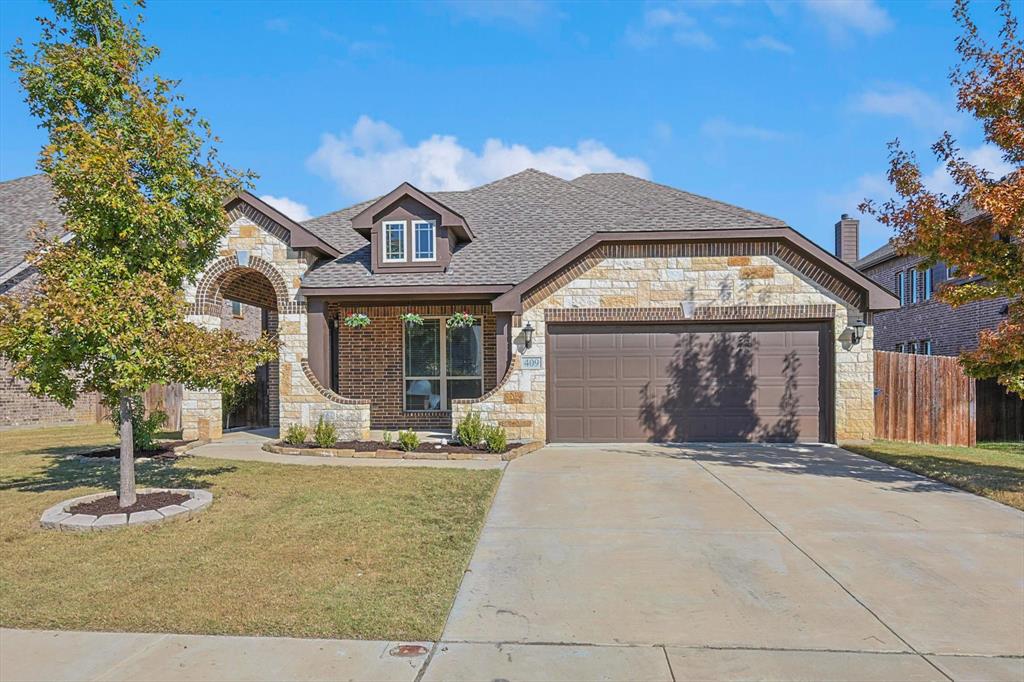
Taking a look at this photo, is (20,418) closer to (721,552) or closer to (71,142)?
(71,142)

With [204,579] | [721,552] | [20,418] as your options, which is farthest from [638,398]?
[20,418]

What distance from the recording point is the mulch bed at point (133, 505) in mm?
7062

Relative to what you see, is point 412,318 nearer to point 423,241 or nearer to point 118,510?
point 423,241

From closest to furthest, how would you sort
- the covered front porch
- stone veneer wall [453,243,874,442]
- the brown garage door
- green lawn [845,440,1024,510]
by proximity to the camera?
green lawn [845,440,1024,510]
stone veneer wall [453,243,874,442]
the brown garage door
the covered front porch

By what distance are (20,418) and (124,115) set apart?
15035 millimetres

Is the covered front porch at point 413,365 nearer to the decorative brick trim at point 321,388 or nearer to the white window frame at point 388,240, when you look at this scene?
the white window frame at point 388,240

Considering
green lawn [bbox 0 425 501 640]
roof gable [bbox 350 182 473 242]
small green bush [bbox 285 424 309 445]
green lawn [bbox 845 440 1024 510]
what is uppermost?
roof gable [bbox 350 182 473 242]

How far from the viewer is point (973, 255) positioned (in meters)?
9.02

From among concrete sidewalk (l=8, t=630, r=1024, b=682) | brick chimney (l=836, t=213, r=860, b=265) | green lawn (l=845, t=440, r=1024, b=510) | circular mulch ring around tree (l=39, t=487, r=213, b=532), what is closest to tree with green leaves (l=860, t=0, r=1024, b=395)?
green lawn (l=845, t=440, r=1024, b=510)

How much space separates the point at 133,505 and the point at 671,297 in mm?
10067

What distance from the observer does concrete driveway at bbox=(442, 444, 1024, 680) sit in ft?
13.1

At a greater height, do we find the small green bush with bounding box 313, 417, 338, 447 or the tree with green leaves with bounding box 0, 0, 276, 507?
the tree with green leaves with bounding box 0, 0, 276, 507

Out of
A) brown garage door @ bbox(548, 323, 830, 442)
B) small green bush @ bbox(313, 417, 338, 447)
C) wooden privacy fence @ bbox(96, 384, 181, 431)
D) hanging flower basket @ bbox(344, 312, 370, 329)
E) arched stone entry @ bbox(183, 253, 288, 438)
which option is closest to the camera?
small green bush @ bbox(313, 417, 338, 447)

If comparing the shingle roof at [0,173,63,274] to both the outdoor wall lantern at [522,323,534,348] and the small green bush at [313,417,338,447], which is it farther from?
the outdoor wall lantern at [522,323,534,348]
